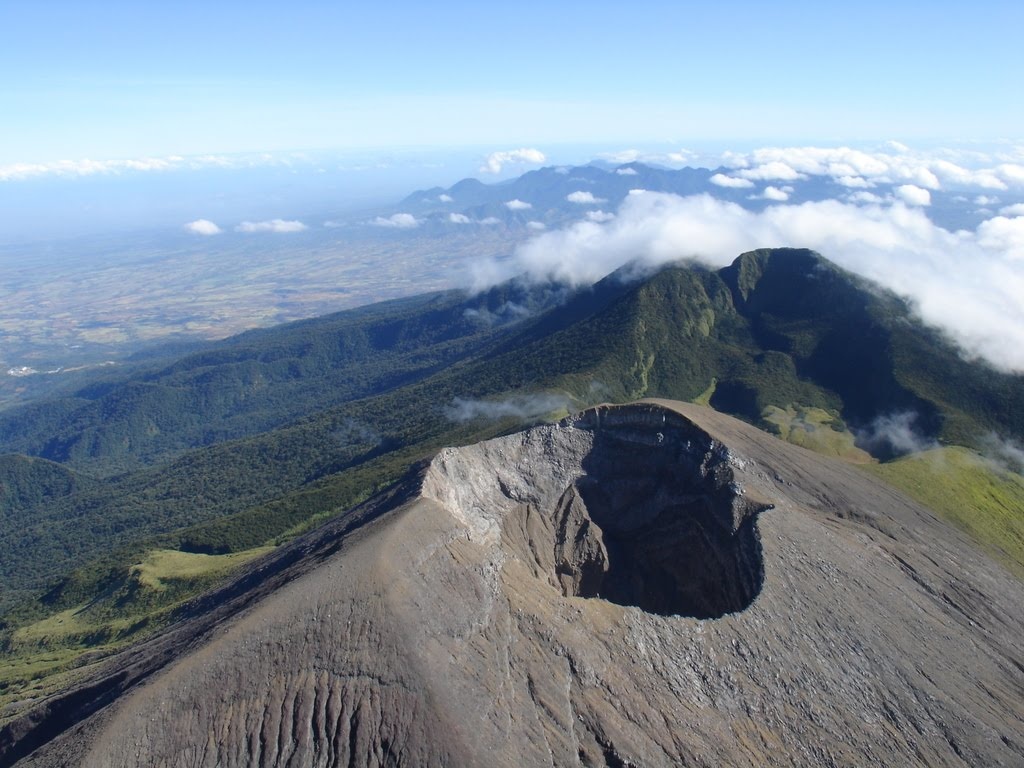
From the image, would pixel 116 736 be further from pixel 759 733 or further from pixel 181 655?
pixel 759 733

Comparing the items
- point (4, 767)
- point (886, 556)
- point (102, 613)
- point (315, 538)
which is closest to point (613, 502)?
point (886, 556)

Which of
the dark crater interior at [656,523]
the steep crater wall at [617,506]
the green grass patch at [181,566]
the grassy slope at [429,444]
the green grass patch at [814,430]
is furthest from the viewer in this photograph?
the green grass patch at [814,430]

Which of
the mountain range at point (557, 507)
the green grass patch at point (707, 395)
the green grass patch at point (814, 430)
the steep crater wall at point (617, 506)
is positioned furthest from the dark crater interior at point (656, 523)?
the green grass patch at point (707, 395)

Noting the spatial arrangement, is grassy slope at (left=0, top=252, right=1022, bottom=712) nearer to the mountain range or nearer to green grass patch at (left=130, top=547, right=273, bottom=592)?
green grass patch at (left=130, top=547, right=273, bottom=592)

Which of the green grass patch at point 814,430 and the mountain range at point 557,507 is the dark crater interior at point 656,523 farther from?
the green grass patch at point 814,430

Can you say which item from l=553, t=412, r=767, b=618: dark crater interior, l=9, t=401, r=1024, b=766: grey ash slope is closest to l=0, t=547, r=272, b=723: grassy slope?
l=9, t=401, r=1024, b=766: grey ash slope

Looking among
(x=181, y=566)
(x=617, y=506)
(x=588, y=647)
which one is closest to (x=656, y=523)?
(x=617, y=506)
